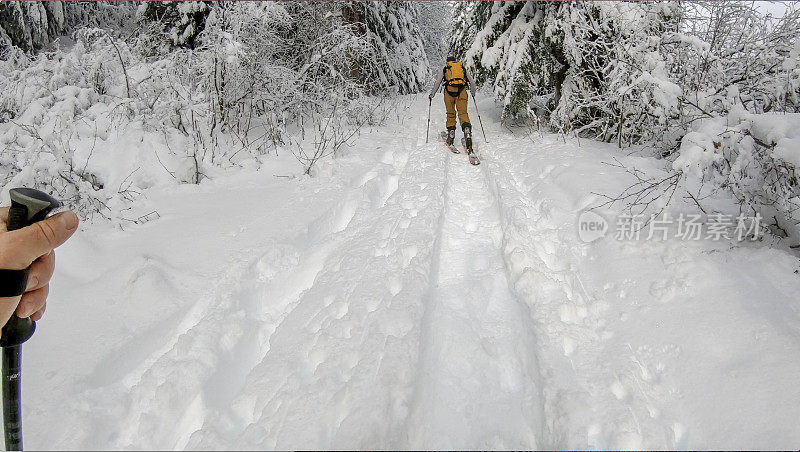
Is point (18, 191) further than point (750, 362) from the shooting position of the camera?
No

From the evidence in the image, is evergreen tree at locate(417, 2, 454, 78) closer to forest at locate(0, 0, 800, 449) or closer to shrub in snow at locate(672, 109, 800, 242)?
forest at locate(0, 0, 800, 449)

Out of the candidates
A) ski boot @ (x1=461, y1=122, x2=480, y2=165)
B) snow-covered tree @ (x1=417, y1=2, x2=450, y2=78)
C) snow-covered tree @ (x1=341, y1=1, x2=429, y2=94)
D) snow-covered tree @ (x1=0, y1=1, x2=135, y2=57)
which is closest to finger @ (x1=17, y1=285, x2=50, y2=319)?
ski boot @ (x1=461, y1=122, x2=480, y2=165)

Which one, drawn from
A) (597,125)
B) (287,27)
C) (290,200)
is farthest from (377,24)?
(290,200)

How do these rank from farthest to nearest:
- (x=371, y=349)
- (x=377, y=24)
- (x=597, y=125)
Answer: (x=377, y=24)
(x=597, y=125)
(x=371, y=349)

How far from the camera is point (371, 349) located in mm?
2271

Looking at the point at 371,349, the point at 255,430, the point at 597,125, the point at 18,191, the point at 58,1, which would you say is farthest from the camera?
the point at 58,1

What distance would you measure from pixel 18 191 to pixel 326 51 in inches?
339

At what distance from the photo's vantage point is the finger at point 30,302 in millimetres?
1389

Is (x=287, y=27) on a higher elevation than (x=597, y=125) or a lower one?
higher

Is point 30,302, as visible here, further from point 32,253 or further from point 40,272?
point 32,253

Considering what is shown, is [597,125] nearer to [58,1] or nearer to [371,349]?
[371,349]

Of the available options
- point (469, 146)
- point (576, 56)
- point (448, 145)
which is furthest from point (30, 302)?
point (576, 56)

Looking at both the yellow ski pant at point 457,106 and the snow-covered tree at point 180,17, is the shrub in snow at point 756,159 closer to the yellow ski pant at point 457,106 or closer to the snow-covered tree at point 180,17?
the yellow ski pant at point 457,106

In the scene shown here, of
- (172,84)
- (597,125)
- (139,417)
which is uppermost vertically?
(172,84)
